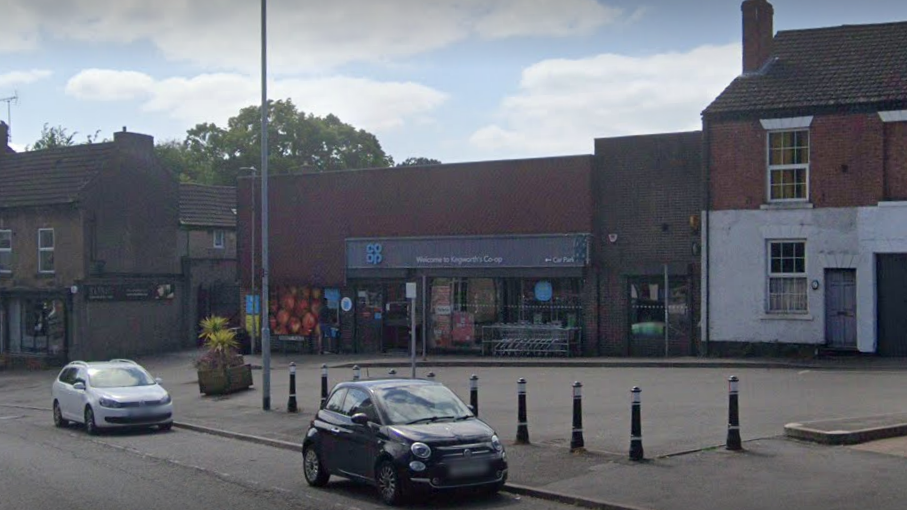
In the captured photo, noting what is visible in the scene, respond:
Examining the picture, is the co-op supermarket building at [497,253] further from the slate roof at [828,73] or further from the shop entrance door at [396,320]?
the slate roof at [828,73]

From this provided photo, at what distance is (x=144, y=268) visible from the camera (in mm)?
44594

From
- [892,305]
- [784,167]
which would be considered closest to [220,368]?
[784,167]

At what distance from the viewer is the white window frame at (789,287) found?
29031 millimetres

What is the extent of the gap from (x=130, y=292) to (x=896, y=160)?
2983 cm

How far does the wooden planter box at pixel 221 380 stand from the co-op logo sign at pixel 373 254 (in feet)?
33.7

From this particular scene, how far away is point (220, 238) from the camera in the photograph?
49.6 m

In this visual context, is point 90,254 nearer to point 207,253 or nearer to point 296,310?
point 207,253

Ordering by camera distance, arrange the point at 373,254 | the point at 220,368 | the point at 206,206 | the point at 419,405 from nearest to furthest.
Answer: the point at 419,405 < the point at 220,368 < the point at 373,254 < the point at 206,206

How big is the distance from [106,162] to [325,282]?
1152cm

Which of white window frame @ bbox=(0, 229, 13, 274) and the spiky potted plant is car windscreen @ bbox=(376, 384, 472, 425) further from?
white window frame @ bbox=(0, 229, 13, 274)

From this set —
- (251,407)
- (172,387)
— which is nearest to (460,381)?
(251,407)

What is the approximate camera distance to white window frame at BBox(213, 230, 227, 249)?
49188 millimetres

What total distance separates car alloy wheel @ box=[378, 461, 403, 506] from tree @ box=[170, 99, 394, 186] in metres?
64.8

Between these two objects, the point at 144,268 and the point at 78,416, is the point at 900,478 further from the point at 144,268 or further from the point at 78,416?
the point at 144,268
